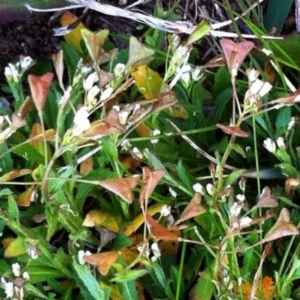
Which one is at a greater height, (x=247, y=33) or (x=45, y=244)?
(x=247, y=33)

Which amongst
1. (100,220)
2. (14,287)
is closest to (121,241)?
(100,220)

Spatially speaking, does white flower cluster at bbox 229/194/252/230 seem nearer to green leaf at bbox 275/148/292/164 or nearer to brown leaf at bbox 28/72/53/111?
green leaf at bbox 275/148/292/164

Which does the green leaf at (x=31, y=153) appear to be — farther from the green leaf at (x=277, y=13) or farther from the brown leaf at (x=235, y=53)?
the green leaf at (x=277, y=13)

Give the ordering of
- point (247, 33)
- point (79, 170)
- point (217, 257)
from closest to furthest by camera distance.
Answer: point (217, 257), point (79, 170), point (247, 33)

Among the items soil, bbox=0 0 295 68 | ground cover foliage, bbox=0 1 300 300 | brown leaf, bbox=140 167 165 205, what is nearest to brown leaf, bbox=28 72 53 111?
ground cover foliage, bbox=0 1 300 300

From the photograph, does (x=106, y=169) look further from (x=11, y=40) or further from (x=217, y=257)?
(x=11, y=40)

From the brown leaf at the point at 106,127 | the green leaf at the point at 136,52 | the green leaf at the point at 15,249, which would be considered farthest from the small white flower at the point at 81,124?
the green leaf at the point at 15,249

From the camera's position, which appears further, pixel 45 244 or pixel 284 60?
pixel 284 60

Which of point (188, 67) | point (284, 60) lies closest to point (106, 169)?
point (188, 67)
